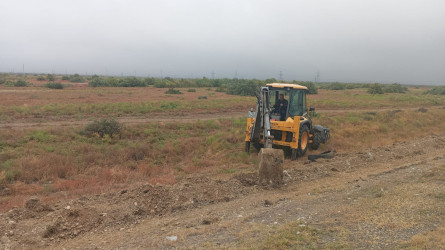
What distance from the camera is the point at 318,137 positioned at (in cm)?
1295

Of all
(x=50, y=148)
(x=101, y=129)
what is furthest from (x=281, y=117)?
(x=50, y=148)

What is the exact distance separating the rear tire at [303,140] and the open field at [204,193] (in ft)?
3.10

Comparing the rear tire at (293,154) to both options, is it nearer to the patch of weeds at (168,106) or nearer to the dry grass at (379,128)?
the dry grass at (379,128)

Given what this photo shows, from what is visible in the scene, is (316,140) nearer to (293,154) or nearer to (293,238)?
(293,154)

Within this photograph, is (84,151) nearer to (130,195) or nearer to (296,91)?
(130,195)

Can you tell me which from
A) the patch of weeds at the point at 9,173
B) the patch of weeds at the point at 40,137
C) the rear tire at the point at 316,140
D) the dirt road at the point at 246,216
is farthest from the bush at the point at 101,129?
the rear tire at the point at 316,140

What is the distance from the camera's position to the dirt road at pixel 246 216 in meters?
5.00

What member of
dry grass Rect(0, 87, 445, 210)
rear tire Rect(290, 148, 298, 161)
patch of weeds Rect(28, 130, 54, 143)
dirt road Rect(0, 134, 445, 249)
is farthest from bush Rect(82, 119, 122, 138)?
rear tire Rect(290, 148, 298, 161)

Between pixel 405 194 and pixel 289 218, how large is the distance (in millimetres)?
2819

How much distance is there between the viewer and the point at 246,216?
237 inches

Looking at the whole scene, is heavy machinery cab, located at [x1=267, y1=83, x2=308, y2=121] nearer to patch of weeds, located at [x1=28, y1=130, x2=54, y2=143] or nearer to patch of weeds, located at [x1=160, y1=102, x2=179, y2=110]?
patch of weeds, located at [x1=28, y1=130, x2=54, y2=143]

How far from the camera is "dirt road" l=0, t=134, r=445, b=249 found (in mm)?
5000

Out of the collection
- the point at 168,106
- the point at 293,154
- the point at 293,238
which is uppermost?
the point at 168,106

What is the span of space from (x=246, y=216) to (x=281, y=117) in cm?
579
